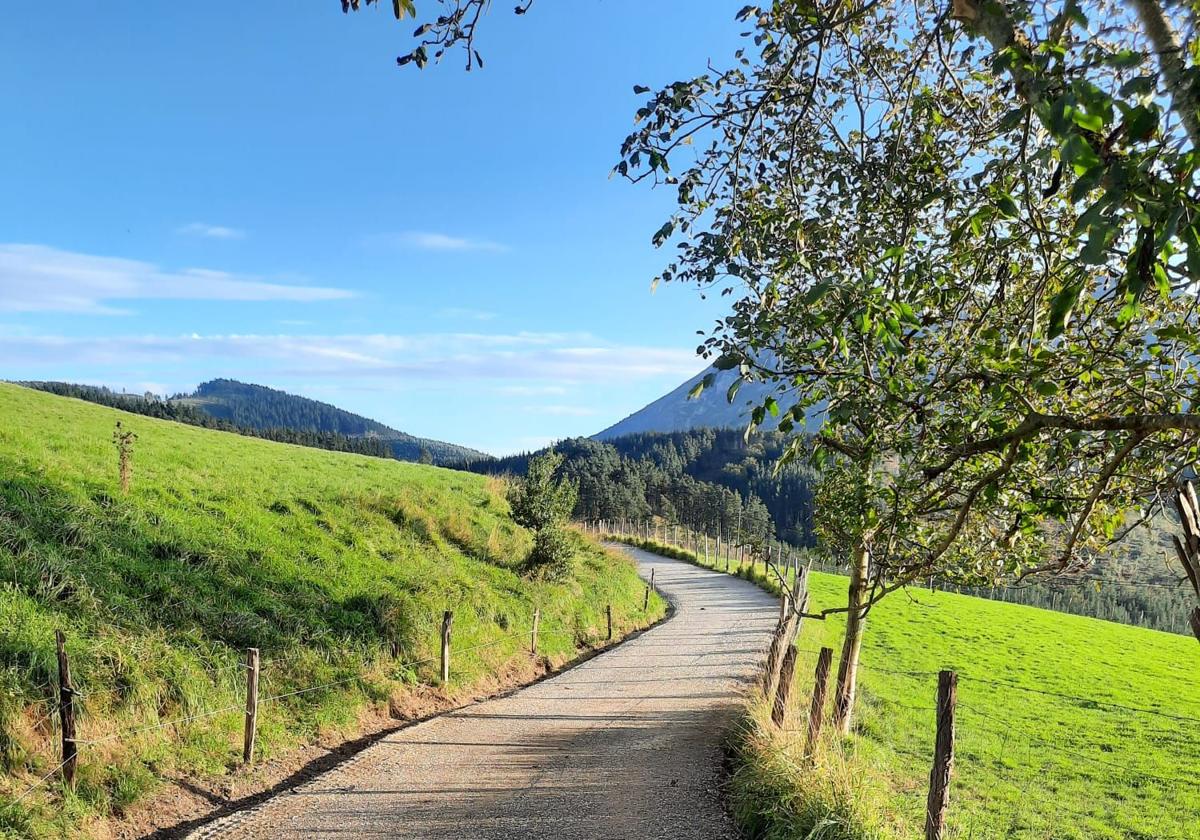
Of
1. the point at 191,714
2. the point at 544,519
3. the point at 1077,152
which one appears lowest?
the point at 191,714

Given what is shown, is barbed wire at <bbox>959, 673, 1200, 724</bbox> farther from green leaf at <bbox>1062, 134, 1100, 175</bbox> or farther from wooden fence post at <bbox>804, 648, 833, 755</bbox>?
green leaf at <bbox>1062, 134, 1100, 175</bbox>

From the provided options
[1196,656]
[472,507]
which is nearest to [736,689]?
[472,507]

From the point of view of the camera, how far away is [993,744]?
57.9 ft

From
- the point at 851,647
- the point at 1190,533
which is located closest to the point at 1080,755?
the point at 851,647

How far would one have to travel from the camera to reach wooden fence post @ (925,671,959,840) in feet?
21.0

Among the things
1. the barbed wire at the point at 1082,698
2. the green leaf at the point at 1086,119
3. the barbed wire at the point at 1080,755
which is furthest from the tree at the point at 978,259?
the barbed wire at the point at 1082,698

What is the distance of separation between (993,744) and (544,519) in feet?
45.2

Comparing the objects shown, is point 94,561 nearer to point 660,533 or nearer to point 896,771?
point 896,771

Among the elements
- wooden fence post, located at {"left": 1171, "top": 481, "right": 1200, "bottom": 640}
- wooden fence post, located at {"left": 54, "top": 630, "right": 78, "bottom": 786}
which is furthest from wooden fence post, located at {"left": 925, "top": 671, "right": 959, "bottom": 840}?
wooden fence post, located at {"left": 54, "top": 630, "right": 78, "bottom": 786}

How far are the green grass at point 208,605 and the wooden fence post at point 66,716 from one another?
7.9 inches

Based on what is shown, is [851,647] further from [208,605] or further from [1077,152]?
→ [208,605]

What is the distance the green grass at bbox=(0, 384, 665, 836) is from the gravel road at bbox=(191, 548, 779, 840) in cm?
131

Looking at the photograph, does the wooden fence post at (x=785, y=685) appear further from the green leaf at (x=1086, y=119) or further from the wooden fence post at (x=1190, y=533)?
the green leaf at (x=1086, y=119)

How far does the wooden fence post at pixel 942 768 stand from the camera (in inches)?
252
